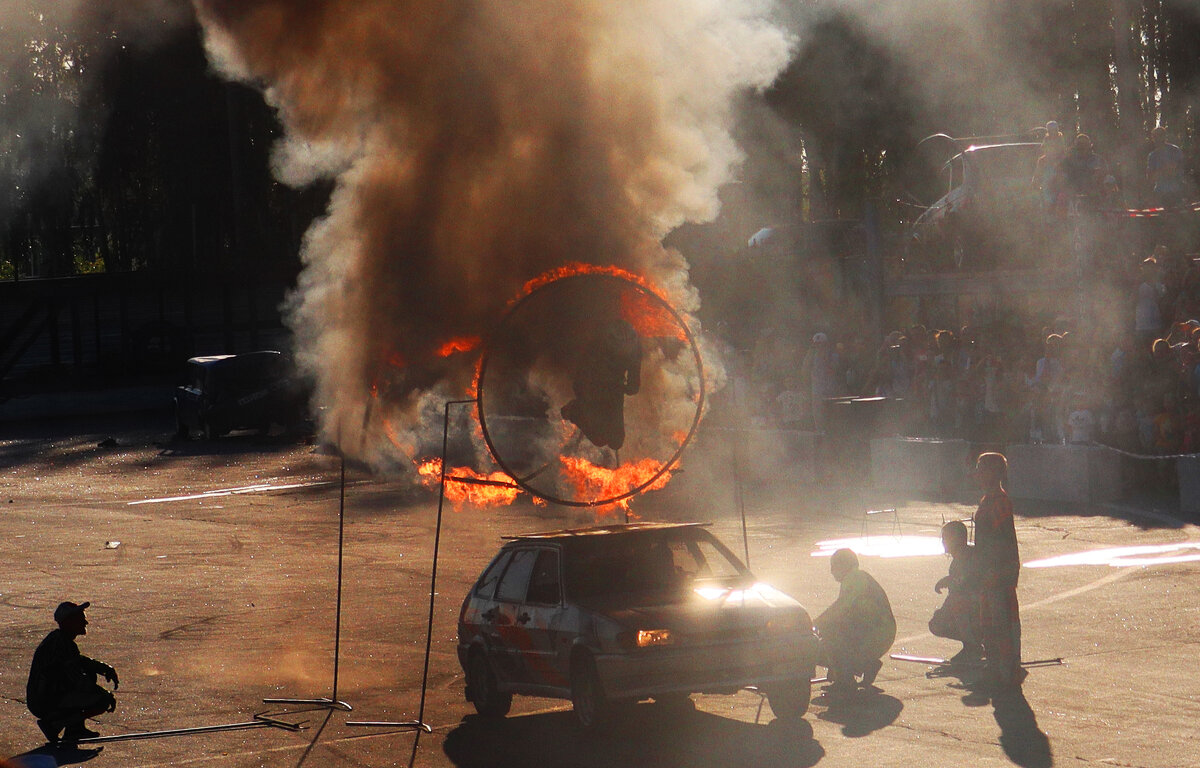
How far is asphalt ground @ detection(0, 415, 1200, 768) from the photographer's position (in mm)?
9344

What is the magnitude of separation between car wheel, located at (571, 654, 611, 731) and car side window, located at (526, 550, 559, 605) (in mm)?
608

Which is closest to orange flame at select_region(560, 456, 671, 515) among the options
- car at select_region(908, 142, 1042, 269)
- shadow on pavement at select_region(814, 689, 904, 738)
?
shadow on pavement at select_region(814, 689, 904, 738)

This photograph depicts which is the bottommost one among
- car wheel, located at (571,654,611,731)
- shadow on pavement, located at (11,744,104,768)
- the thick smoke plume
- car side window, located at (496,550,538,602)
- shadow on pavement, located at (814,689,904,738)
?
shadow on pavement, located at (11,744,104,768)

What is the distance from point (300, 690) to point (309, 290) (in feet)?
12.4

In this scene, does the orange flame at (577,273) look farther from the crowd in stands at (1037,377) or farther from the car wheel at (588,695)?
the crowd in stands at (1037,377)

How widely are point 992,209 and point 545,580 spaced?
2030cm

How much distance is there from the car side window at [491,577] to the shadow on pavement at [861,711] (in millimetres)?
2596

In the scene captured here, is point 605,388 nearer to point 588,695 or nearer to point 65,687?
point 588,695

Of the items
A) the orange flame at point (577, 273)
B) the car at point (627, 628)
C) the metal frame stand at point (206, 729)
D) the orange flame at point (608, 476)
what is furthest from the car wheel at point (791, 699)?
the orange flame at point (577, 273)

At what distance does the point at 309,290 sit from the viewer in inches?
523

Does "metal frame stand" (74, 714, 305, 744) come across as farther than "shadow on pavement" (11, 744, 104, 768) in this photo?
Yes

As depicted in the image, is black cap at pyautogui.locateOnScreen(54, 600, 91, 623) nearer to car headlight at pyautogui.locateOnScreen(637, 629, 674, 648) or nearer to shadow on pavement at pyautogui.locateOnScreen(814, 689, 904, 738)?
car headlight at pyautogui.locateOnScreen(637, 629, 674, 648)

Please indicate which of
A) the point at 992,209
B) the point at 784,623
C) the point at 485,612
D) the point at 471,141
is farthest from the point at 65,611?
the point at 992,209

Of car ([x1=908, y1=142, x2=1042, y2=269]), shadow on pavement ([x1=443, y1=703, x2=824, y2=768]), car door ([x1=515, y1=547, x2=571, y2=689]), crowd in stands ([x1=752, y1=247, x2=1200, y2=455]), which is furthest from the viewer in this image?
car ([x1=908, y1=142, x2=1042, y2=269])
